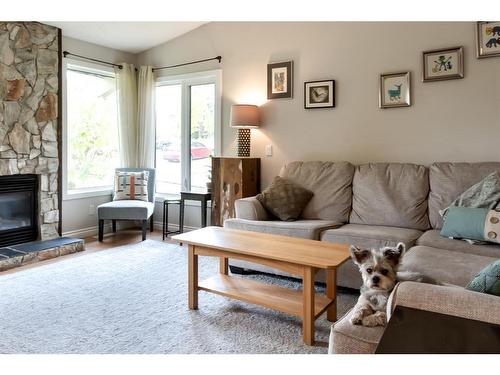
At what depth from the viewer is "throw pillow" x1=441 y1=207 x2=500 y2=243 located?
233 centimetres

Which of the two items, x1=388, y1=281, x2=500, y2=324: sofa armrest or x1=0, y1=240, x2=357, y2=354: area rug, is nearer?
x1=388, y1=281, x2=500, y2=324: sofa armrest

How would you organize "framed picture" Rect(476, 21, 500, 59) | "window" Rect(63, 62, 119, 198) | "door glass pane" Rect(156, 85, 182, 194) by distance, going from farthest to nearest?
"door glass pane" Rect(156, 85, 182, 194) < "window" Rect(63, 62, 119, 198) < "framed picture" Rect(476, 21, 500, 59)

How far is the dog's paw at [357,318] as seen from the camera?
1.33 meters

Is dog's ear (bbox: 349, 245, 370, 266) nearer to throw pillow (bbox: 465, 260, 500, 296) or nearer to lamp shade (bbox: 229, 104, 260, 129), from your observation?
throw pillow (bbox: 465, 260, 500, 296)

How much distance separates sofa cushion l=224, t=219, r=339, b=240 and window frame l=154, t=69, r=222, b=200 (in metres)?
1.58

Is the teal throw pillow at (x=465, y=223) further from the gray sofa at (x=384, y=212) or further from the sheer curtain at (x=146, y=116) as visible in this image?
the sheer curtain at (x=146, y=116)

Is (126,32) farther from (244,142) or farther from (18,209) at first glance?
(18,209)

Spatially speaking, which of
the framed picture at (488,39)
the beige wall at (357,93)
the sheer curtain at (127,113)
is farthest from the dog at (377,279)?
the sheer curtain at (127,113)

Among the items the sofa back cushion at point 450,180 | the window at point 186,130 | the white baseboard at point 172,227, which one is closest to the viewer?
the sofa back cushion at point 450,180

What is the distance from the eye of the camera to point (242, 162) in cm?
384

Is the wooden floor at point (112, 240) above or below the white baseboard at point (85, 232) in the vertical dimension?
below

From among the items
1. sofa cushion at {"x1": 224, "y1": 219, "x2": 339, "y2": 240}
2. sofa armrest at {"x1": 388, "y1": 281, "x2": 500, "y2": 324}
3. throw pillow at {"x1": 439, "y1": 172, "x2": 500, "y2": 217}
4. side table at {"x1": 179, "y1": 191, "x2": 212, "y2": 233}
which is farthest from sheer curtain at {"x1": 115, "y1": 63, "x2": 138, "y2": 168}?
sofa armrest at {"x1": 388, "y1": 281, "x2": 500, "y2": 324}
